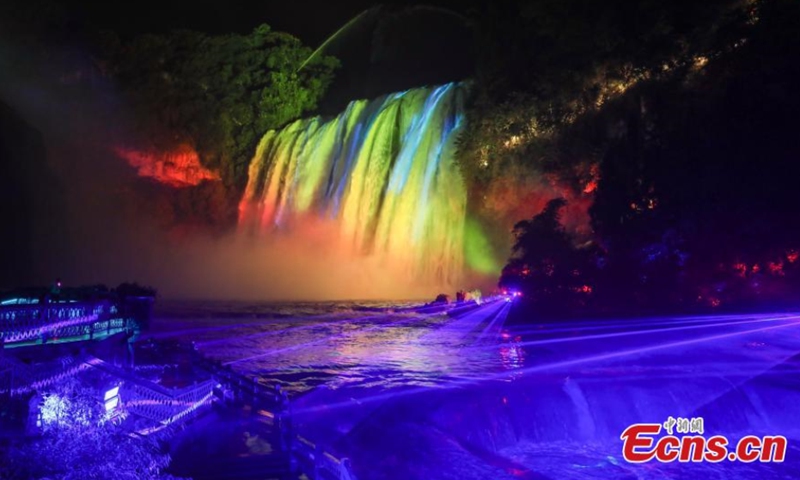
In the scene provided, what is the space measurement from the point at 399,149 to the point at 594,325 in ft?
54.7

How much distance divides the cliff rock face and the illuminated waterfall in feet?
49.7

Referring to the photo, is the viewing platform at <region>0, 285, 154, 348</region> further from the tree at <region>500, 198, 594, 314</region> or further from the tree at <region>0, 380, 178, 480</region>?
the tree at <region>500, 198, 594, 314</region>

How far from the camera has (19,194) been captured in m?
34.3

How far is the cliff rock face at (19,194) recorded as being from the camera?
32.4m

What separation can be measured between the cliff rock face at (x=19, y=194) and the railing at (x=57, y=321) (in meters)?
24.5

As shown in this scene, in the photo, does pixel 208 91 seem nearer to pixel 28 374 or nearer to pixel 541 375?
pixel 541 375

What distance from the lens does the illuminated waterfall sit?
30172mm

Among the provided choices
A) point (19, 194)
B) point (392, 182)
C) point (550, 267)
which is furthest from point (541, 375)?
point (19, 194)

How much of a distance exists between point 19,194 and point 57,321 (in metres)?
29.0

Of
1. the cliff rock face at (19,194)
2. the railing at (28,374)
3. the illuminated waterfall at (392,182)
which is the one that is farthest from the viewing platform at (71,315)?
the cliff rock face at (19,194)

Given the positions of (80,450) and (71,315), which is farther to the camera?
(71,315)

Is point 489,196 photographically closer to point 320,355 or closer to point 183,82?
point 320,355

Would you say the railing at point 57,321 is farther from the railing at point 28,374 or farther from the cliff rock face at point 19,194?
the cliff rock face at point 19,194

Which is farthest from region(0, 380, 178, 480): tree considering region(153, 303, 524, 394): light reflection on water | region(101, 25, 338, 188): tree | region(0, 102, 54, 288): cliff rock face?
region(101, 25, 338, 188): tree
